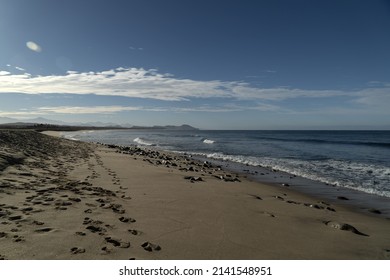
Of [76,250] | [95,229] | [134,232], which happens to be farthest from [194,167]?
[76,250]

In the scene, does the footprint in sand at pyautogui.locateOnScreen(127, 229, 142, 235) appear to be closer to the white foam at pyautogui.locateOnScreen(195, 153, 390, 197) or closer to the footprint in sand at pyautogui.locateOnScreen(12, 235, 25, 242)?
the footprint in sand at pyautogui.locateOnScreen(12, 235, 25, 242)

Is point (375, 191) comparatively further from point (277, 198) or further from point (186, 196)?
point (186, 196)

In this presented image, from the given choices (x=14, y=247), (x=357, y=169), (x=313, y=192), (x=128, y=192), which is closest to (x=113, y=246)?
(x=14, y=247)

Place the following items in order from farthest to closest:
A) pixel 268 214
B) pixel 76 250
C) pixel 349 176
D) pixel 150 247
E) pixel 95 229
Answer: pixel 349 176 → pixel 268 214 → pixel 95 229 → pixel 150 247 → pixel 76 250

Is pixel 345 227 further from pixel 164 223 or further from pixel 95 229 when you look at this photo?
pixel 95 229

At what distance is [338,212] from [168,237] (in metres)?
6.30

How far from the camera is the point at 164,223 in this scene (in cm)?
654

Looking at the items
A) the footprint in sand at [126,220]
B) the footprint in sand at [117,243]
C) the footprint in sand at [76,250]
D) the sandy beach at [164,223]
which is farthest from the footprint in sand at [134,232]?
the footprint in sand at [76,250]

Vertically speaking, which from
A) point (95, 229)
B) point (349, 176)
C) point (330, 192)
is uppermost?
point (95, 229)

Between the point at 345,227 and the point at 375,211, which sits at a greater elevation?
the point at 345,227

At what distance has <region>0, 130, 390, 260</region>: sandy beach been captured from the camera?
503 centimetres

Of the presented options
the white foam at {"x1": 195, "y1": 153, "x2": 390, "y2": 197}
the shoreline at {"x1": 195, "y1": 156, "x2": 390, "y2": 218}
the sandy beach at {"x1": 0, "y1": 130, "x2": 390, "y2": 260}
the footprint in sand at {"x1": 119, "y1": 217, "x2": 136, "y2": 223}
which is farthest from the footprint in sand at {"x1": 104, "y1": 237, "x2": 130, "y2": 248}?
the white foam at {"x1": 195, "y1": 153, "x2": 390, "y2": 197}

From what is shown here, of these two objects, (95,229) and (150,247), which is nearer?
(150,247)

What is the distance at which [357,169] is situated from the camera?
19.4 meters
